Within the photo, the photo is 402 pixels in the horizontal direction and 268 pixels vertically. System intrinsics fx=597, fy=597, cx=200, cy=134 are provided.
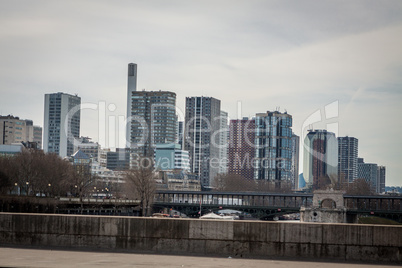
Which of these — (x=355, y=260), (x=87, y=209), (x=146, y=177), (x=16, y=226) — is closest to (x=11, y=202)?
(x=87, y=209)

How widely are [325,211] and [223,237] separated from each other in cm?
12928

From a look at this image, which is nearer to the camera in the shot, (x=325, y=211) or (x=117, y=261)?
Answer: (x=117, y=261)

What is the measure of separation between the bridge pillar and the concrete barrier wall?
123 m

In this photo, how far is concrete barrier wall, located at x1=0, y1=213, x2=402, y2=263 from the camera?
2570 centimetres

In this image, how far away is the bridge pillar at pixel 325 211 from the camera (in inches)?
5850

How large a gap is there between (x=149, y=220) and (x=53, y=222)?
4.54 metres

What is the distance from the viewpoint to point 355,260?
25.6m

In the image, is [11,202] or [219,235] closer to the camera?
[219,235]

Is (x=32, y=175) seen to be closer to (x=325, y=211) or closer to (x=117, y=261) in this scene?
(x=325, y=211)

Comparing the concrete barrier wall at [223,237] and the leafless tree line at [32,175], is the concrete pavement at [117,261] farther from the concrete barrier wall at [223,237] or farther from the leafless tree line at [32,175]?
the leafless tree line at [32,175]

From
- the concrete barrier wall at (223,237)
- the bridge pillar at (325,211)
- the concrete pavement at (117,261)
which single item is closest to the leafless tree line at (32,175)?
the bridge pillar at (325,211)

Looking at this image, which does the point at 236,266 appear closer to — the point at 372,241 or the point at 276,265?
the point at 276,265

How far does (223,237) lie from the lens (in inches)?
1034

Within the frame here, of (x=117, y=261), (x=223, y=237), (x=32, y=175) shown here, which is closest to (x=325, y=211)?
(x=32, y=175)
